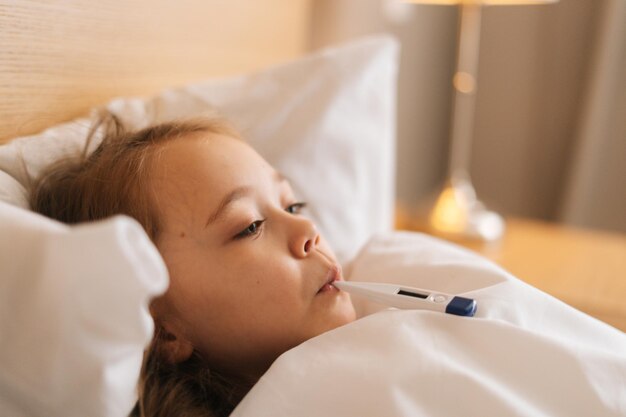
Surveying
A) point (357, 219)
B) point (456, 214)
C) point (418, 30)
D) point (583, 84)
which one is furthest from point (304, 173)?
point (583, 84)

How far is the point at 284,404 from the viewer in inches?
18.8

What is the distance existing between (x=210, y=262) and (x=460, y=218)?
3.12 feet

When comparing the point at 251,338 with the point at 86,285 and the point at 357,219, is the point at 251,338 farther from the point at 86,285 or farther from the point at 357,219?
the point at 357,219

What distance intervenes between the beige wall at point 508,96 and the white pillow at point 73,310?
5.15 feet

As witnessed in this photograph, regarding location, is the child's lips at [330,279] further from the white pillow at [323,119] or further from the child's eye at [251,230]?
the white pillow at [323,119]

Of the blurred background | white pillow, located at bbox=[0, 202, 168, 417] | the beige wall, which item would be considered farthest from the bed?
the beige wall

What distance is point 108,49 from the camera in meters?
0.81

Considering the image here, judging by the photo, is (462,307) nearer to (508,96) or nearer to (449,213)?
(449,213)

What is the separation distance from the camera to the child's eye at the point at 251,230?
59cm

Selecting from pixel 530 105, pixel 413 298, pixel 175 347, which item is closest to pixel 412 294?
pixel 413 298

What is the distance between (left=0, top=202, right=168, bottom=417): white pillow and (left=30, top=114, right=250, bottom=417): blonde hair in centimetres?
13

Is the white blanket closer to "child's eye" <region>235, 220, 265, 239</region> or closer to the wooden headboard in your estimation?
"child's eye" <region>235, 220, 265, 239</region>

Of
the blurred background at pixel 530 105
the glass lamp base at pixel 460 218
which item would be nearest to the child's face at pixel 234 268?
the glass lamp base at pixel 460 218

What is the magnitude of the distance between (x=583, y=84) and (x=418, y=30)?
21.9 inches
